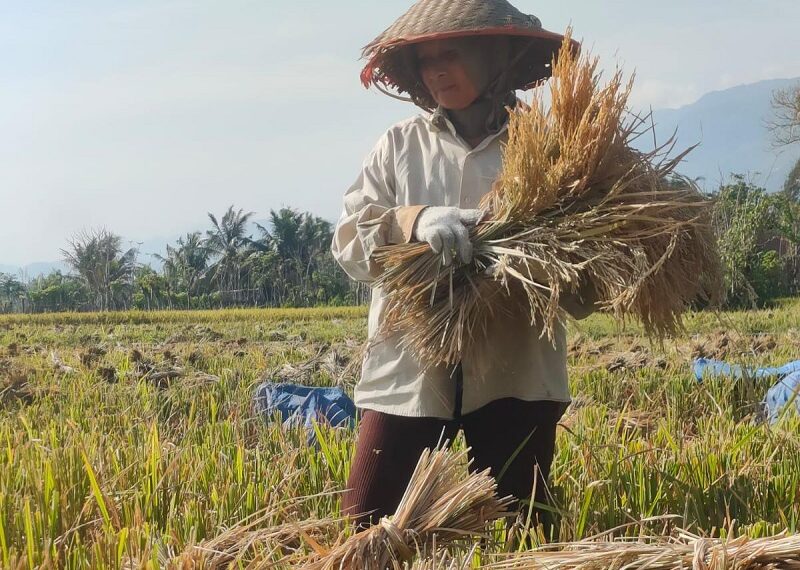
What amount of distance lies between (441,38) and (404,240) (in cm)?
50

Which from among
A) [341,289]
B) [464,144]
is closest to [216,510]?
[464,144]

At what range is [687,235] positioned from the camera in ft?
5.89

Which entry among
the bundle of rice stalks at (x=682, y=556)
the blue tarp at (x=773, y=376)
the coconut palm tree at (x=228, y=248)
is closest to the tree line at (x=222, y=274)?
the coconut palm tree at (x=228, y=248)

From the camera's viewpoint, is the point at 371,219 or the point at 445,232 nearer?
the point at 445,232

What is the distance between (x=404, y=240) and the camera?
1807 mm

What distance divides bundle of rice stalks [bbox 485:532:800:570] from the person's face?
1271 mm

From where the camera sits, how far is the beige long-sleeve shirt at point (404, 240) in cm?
188

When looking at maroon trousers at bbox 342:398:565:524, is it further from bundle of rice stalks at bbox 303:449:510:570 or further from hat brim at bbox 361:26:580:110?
hat brim at bbox 361:26:580:110

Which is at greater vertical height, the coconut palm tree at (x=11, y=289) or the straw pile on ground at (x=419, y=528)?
the coconut palm tree at (x=11, y=289)

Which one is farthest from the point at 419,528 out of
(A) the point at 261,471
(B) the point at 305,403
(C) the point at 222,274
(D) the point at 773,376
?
(C) the point at 222,274

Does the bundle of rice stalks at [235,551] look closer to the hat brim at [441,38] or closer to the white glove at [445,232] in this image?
the white glove at [445,232]

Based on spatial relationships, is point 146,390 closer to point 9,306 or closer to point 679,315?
point 679,315

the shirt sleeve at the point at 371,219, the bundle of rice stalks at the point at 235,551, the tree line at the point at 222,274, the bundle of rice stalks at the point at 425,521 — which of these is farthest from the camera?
the tree line at the point at 222,274

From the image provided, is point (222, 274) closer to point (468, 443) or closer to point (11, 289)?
point (11, 289)
